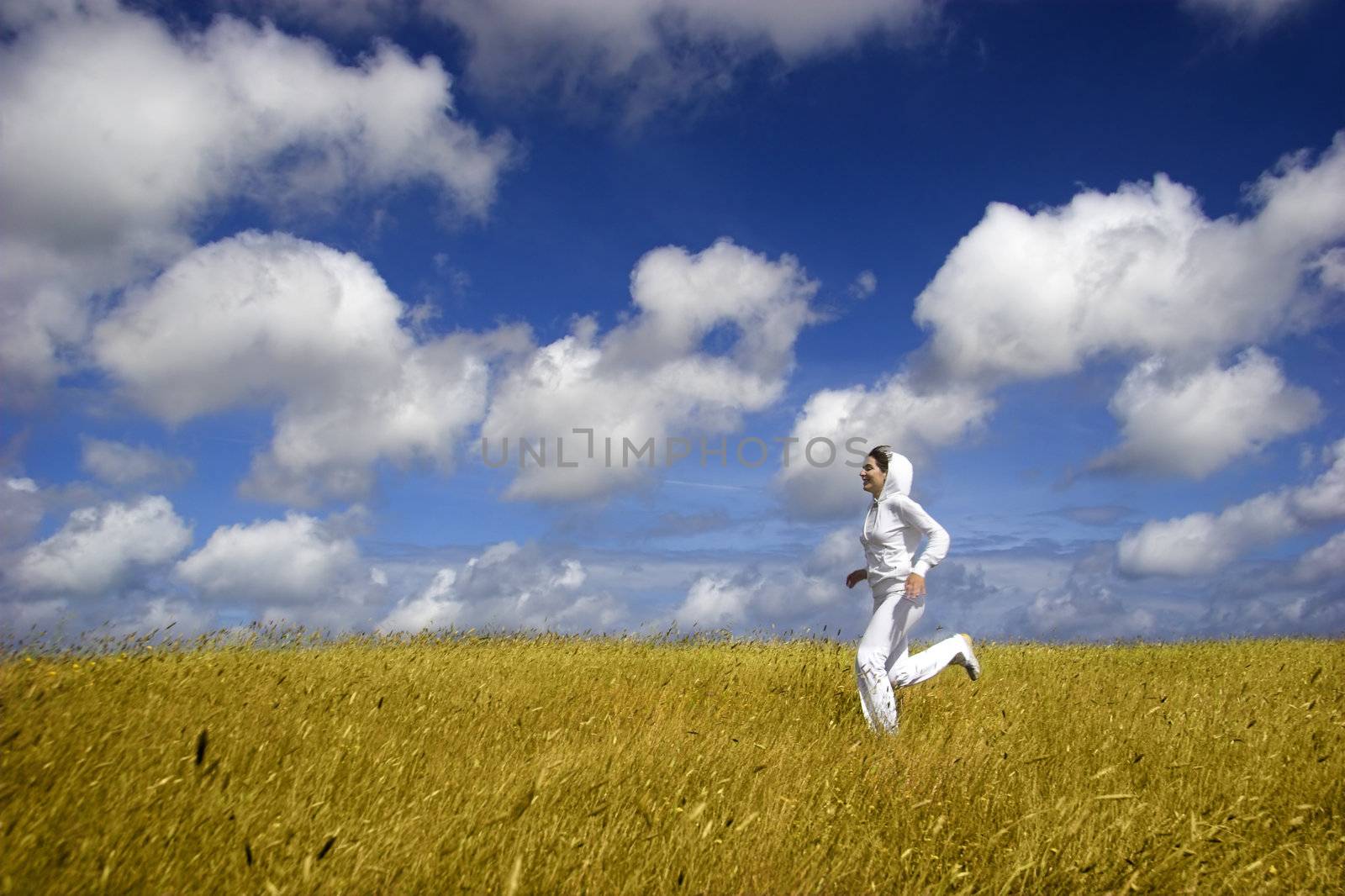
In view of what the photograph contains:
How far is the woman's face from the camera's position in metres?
6.94

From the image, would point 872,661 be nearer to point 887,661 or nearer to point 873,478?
point 887,661

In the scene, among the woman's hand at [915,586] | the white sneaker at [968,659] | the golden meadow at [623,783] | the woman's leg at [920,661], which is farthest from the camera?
the white sneaker at [968,659]

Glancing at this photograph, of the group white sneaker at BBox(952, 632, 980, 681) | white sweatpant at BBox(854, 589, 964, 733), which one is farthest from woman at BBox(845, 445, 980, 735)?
white sneaker at BBox(952, 632, 980, 681)

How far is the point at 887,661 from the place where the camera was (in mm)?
6938

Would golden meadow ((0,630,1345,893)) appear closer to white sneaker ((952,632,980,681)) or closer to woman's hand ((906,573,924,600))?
white sneaker ((952,632,980,681))

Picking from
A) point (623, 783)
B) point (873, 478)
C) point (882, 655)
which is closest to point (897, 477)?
point (873, 478)

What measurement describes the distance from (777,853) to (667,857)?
60 centimetres

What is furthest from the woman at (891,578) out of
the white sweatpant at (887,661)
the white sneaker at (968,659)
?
the white sneaker at (968,659)

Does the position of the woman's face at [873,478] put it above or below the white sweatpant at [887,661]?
above

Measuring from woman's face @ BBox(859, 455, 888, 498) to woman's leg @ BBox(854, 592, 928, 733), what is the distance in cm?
84

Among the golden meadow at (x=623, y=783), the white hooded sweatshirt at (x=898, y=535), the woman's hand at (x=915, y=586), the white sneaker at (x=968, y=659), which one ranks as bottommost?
the golden meadow at (x=623, y=783)

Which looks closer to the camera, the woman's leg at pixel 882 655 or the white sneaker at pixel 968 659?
the woman's leg at pixel 882 655

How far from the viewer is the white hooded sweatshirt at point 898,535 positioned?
6.67 m

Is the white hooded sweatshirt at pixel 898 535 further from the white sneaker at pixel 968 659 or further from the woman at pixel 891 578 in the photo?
the white sneaker at pixel 968 659
